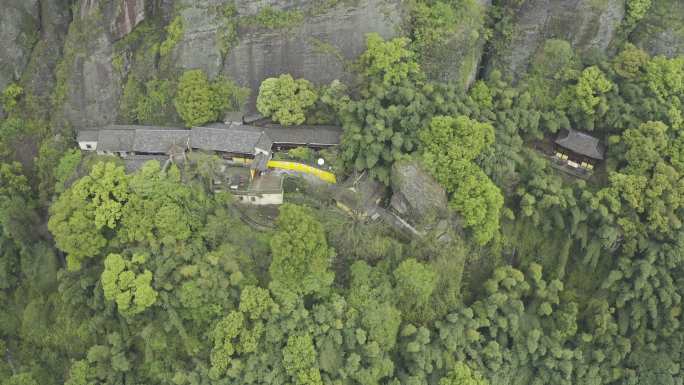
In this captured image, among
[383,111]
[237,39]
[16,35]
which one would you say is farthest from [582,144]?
[16,35]

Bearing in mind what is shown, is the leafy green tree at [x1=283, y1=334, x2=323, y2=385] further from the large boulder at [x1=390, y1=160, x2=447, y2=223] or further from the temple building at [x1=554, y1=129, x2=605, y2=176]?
the temple building at [x1=554, y1=129, x2=605, y2=176]

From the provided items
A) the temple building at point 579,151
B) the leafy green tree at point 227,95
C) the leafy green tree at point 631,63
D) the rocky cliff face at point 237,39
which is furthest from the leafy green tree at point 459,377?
the leafy green tree at point 631,63

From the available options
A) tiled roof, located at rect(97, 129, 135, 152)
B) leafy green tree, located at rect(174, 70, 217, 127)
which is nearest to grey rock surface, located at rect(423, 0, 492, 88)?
leafy green tree, located at rect(174, 70, 217, 127)

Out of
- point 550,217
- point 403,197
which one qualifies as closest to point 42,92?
point 403,197

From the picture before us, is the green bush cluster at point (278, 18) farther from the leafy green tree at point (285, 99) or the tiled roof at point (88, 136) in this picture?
the tiled roof at point (88, 136)

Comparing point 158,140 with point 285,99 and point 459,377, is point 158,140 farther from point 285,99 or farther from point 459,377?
point 459,377
